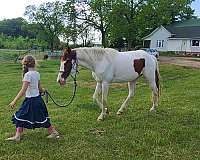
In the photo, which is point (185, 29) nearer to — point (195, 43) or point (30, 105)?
point (195, 43)

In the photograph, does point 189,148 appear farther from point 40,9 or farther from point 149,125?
point 40,9

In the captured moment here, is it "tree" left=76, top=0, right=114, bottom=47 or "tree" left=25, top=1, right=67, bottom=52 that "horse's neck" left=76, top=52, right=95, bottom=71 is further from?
"tree" left=25, top=1, right=67, bottom=52

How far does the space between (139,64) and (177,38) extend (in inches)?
2066

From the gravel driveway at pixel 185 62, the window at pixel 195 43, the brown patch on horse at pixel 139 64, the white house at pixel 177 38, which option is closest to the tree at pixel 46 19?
the white house at pixel 177 38

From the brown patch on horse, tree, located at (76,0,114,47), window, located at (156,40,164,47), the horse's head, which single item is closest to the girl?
the horse's head

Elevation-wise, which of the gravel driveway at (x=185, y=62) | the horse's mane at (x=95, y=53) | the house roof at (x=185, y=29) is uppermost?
the house roof at (x=185, y=29)

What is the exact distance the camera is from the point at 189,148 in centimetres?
607

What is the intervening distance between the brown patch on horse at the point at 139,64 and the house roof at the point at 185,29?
167ft

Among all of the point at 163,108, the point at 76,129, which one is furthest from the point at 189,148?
the point at 163,108

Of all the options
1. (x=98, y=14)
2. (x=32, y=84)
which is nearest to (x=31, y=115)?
(x=32, y=84)

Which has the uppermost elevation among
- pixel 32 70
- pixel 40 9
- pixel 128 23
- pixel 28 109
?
pixel 40 9

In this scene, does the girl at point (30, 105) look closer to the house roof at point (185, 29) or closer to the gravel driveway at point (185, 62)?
the gravel driveway at point (185, 62)

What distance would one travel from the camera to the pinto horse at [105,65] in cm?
807

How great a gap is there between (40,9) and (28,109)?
6908cm
